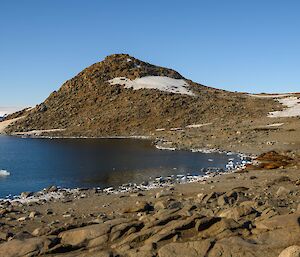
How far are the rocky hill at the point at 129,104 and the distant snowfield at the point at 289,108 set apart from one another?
2.63 meters

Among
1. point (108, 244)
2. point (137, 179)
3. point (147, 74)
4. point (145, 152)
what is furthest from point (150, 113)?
point (108, 244)

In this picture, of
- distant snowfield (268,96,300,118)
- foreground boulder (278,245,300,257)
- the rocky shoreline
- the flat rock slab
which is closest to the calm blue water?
the rocky shoreline

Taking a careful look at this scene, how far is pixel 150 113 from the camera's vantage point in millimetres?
80750

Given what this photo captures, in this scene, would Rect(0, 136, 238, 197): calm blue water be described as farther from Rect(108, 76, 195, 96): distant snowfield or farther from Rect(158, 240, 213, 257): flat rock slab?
Rect(108, 76, 195, 96): distant snowfield

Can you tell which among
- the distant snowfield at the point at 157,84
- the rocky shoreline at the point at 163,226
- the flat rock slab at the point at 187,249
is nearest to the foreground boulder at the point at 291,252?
the rocky shoreline at the point at 163,226

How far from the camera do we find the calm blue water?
1229 inches

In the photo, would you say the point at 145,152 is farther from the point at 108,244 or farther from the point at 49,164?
the point at 108,244

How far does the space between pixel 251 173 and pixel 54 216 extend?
1551 cm

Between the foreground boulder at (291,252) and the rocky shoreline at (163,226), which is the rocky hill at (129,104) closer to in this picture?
the rocky shoreline at (163,226)

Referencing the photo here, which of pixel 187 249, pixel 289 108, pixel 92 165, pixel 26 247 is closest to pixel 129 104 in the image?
pixel 289 108

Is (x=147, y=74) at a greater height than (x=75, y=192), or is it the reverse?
(x=147, y=74)

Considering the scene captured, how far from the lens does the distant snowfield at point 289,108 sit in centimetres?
7238

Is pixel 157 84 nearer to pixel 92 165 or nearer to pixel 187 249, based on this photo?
pixel 92 165

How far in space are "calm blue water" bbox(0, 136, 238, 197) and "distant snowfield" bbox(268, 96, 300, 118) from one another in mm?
29530
